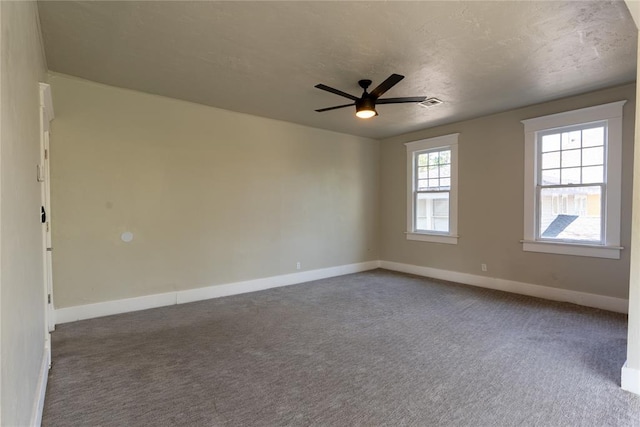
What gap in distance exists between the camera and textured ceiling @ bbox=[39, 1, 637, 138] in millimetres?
2416

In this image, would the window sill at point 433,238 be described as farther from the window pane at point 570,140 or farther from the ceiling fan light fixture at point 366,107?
the ceiling fan light fixture at point 366,107

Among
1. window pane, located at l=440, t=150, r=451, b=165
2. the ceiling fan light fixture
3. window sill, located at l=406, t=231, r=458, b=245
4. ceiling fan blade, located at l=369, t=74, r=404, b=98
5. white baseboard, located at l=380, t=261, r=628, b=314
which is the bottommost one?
white baseboard, located at l=380, t=261, r=628, b=314

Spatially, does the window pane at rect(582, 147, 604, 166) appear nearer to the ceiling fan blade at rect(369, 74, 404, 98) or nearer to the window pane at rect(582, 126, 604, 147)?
the window pane at rect(582, 126, 604, 147)

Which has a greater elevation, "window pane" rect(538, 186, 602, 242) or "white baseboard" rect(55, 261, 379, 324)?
"window pane" rect(538, 186, 602, 242)

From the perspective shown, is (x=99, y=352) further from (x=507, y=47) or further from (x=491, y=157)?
(x=491, y=157)

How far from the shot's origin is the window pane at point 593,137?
4.11 m

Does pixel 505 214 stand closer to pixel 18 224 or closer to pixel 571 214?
pixel 571 214

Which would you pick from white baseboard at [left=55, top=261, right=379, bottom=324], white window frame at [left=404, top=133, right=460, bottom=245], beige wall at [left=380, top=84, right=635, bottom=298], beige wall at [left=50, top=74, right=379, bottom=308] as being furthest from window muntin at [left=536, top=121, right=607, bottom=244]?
white baseboard at [left=55, top=261, right=379, bottom=324]

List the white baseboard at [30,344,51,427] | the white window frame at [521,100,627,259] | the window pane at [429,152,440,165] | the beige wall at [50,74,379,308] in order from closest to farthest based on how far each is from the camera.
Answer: the white baseboard at [30,344,51,427]
the beige wall at [50,74,379,308]
the white window frame at [521,100,627,259]
the window pane at [429,152,440,165]

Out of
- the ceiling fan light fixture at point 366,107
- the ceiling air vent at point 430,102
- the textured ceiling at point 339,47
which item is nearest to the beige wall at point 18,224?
the textured ceiling at point 339,47

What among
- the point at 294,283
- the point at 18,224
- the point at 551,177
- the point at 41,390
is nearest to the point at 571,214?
the point at 551,177

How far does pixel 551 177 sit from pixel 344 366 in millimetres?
3944

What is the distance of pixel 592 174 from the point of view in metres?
4.16

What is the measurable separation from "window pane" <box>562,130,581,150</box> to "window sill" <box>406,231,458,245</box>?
79.0 inches
